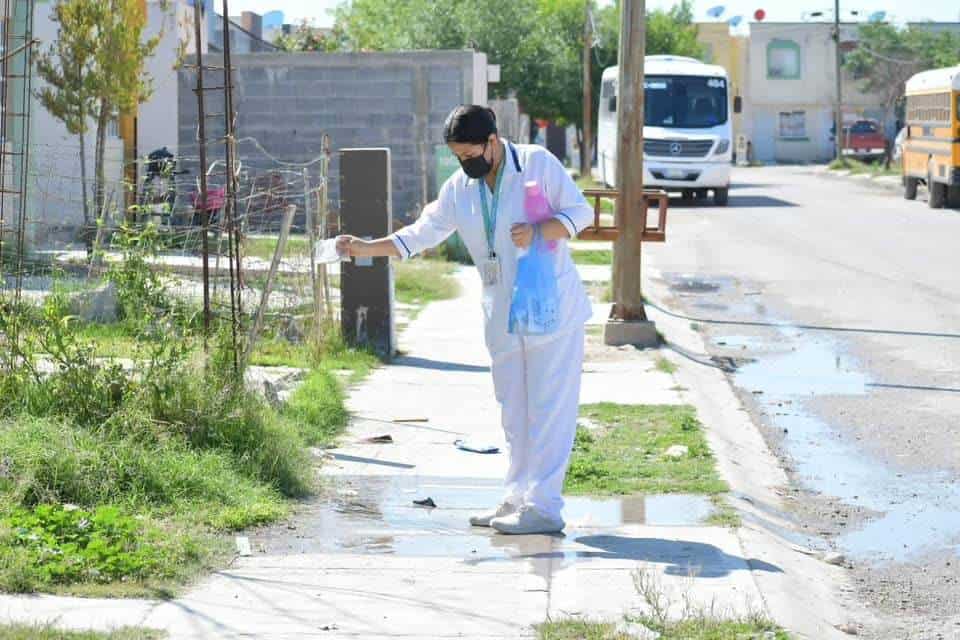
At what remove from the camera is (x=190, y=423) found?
7.86 m

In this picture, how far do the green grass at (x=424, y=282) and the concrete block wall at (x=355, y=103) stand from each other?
5.69 meters

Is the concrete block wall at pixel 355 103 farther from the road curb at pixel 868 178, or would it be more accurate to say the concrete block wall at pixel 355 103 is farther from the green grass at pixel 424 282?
the road curb at pixel 868 178

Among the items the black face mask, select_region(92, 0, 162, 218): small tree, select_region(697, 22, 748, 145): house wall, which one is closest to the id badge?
the black face mask

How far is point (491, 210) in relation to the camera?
22.9ft

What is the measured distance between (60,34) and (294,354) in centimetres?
991

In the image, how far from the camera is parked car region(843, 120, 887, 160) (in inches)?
2771

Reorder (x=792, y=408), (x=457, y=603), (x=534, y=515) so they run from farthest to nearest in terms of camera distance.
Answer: (x=792, y=408) < (x=534, y=515) < (x=457, y=603)

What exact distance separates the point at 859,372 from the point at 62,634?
8.26 meters

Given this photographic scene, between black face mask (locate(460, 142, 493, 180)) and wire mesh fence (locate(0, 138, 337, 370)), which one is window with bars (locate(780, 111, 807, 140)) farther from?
black face mask (locate(460, 142, 493, 180))

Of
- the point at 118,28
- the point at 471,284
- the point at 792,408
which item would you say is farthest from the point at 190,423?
the point at 118,28

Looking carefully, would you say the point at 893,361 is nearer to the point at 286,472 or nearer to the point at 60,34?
the point at 286,472

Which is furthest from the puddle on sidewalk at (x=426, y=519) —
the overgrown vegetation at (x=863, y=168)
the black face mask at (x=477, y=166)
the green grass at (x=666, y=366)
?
the overgrown vegetation at (x=863, y=168)

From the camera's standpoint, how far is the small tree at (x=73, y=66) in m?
20.0

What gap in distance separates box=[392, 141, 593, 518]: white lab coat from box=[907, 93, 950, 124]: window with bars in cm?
2501
